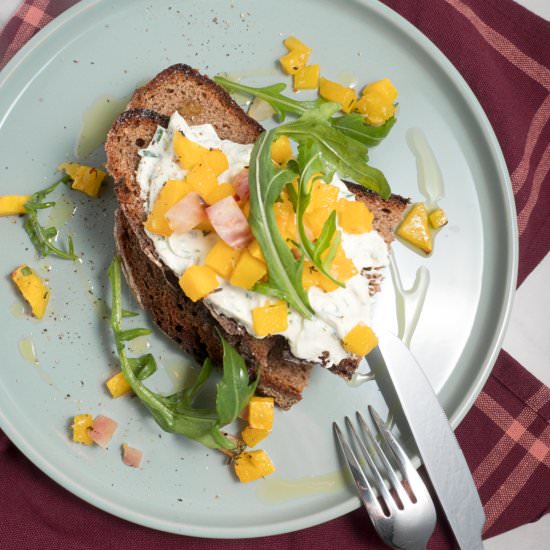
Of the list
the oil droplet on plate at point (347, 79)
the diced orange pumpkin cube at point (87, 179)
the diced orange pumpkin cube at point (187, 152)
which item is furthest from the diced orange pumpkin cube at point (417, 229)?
the diced orange pumpkin cube at point (87, 179)

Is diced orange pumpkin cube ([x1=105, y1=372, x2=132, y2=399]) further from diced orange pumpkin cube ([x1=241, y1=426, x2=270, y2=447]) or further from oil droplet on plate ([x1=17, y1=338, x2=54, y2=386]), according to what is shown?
diced orange pumpkin cube ([x1=241, y1=426, x2=270, y2=447])

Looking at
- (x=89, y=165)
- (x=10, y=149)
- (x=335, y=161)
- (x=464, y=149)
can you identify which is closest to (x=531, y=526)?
(x=464, y=149)

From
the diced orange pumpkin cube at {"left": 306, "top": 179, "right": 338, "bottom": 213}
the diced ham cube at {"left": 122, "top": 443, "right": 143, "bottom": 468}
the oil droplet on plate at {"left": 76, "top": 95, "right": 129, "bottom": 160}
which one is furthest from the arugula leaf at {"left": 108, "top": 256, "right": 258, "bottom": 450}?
the diced orange pumpkin cube at {"left": 306, "top": 179, "right": 338, "bottom": 213}

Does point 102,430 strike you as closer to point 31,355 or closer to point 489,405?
point 31,355

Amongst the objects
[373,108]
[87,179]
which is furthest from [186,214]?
[373,108]

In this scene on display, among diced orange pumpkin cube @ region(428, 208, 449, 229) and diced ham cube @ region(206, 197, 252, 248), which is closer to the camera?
diced ham cube @ region(206, 197, 252, 248)

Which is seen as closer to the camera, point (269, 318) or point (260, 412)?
point (269, 318)
